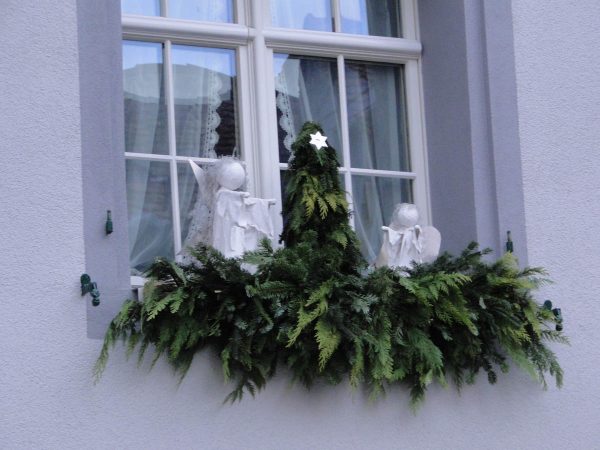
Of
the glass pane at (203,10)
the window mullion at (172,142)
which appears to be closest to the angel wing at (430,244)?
the window mullion at (172,142)

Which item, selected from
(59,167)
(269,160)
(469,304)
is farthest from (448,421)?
(59,167)

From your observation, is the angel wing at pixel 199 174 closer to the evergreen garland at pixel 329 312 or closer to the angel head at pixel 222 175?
the angel head at pixel 222 175

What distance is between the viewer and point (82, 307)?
22.5ft

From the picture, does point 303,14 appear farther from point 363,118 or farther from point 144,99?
point 144,99

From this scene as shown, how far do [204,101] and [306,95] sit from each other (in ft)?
1.80

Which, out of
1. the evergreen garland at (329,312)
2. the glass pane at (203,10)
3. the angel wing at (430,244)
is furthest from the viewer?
the glass pane at (203,10)

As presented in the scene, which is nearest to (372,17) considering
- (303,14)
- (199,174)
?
(303,14)

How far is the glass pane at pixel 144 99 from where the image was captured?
765cm

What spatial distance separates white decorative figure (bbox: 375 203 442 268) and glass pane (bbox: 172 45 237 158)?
86 centimetres

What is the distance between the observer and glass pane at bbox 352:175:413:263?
804 centimetres

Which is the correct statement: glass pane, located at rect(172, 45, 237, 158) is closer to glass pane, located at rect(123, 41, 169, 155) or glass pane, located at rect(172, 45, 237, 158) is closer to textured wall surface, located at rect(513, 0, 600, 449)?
glass pane, located at rect(123, 41, 169, 155)

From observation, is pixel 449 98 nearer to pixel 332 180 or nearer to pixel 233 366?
pixel 332 180

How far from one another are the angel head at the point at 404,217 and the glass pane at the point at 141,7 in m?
1.49

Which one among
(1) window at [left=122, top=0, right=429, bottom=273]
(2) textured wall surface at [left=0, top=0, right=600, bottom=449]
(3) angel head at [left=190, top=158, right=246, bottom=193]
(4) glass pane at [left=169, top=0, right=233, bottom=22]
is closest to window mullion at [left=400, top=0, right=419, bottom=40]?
(1) window at [left=122, top=0, right=429, bottom=273]
